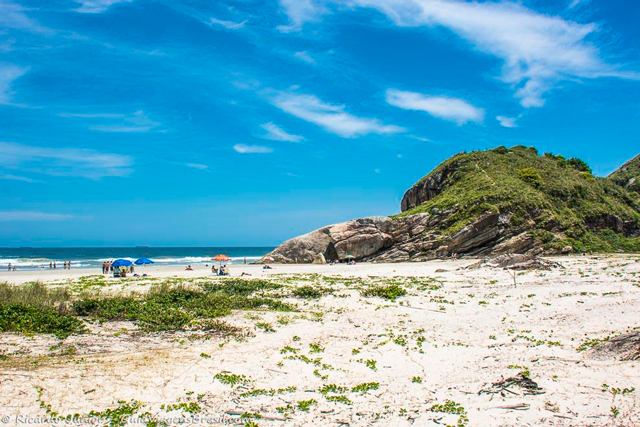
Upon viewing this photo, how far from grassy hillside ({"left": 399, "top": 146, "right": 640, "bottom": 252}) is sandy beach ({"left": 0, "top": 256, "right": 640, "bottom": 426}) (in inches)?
1378

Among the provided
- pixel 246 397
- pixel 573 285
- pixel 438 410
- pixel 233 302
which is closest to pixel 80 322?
pixel 233 302

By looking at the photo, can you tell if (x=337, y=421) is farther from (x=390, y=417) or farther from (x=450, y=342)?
(x=450, y=342)

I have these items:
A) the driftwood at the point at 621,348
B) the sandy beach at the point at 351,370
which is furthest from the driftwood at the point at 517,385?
the driftwood at the point at 621,348

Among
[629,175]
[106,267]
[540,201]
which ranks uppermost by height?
[629,175]

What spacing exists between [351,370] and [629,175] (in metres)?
109

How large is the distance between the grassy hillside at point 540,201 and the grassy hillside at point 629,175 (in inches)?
935

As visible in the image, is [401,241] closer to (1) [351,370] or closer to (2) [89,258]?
(1) [351,370]

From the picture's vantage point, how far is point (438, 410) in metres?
7.05

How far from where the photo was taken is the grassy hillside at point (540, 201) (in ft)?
158

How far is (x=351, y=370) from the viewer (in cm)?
940

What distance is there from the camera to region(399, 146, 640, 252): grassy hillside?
158ft

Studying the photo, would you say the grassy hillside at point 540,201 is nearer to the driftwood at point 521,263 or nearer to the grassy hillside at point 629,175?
the driftwood at point 521,263

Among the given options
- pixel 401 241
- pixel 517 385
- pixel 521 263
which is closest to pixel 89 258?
pixel 401 241

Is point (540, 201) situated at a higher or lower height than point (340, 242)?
higher
